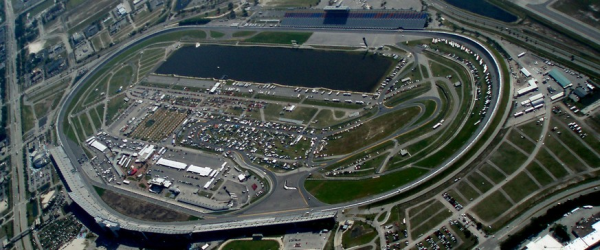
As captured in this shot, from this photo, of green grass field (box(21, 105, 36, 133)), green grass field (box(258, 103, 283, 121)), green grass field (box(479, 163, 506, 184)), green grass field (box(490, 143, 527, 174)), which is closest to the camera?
green grass field (box(479, 163, 506, 184))

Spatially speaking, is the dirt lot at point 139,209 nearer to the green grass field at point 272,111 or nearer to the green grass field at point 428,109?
the green grass field at point 272,111

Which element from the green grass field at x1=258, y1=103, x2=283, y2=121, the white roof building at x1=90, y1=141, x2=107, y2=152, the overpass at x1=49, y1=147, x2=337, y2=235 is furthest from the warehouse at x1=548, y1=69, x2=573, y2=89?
the white roof building at x1=90, y1=141, x2=107, y2=152

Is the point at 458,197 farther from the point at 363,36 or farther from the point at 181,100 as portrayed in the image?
the point at 181,100

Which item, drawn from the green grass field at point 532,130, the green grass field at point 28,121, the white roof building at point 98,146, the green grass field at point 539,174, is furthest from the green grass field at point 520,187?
the green grass field at point 28,121

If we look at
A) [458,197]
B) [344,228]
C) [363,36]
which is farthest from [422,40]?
[344,228]

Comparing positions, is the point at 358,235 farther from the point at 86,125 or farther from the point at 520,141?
the point at 86,125

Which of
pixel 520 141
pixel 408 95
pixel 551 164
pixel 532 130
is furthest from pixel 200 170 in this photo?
pixel 551 164

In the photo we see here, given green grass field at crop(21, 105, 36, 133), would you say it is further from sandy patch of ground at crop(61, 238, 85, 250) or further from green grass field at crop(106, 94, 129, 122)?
sandy patch of ground at crop(61, 238, 85, 250)
